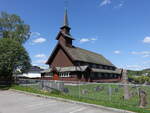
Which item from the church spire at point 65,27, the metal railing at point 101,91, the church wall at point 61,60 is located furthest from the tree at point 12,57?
the church spire at point 65,27

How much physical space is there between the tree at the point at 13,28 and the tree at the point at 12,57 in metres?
14.6

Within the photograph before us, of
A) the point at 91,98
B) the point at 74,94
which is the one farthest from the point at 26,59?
the point at 91,98

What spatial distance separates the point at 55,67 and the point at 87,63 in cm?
742

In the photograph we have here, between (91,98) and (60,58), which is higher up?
(60,58)

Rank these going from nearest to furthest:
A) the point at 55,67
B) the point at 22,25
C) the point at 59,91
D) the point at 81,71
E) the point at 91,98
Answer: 1. the point at 91,98
2. the point at 59,91
3. the point at 81,71
4. the point at 55,67
5. the point at 22,25

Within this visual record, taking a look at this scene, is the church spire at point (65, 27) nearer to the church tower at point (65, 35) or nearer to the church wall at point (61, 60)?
the church tower at point (65, 35)

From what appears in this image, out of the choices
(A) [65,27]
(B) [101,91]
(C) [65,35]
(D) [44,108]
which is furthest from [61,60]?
(D) [44,108]

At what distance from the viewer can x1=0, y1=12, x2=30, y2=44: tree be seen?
1455 inches

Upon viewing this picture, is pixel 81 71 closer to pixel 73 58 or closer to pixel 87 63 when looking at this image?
pixel 73 58

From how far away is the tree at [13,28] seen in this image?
3697 centimetres

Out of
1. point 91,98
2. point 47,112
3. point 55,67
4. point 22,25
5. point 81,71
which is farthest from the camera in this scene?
point 22,25

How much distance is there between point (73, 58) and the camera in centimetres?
3234

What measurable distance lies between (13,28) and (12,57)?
18665 millimetres

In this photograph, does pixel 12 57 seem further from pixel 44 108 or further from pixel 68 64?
pixel 44 108
